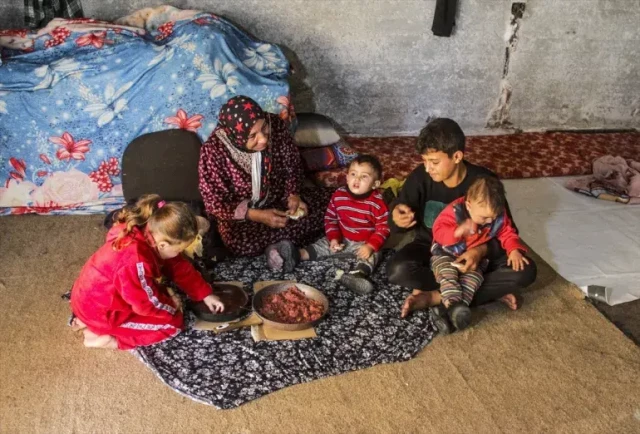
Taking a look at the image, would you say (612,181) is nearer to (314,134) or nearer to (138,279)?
(314,134)

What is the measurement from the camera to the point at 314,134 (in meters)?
4.35

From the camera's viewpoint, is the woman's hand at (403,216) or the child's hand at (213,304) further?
the woman's hand at (403,216)

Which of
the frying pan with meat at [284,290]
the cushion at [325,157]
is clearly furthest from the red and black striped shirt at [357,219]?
the cushion at [325,157]

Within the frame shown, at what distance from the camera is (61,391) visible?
100 inches

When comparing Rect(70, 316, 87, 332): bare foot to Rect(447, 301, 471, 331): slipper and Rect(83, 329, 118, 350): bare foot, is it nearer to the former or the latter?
Rect(83, 329, 118, 350): bare foot

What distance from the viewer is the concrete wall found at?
4664 millimetres

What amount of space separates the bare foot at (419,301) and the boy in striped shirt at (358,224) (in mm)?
240

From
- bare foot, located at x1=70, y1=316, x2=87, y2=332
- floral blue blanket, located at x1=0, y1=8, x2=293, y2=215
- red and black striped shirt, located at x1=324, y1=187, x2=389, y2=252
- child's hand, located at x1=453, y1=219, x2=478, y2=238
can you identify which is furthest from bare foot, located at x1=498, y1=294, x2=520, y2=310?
bare foot, located at x1=70, y1=316, x2=87, y2=332

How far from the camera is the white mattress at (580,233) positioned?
3.51m

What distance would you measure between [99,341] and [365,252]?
1.38 m

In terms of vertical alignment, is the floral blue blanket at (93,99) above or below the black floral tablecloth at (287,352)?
above

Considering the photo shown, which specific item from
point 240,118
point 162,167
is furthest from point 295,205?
point 162,167

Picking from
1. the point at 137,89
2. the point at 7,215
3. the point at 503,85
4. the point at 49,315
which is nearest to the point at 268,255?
the point at 49,315

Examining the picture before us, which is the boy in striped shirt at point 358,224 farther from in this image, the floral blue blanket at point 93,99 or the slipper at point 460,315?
the floral blue blanket at point 93,99
